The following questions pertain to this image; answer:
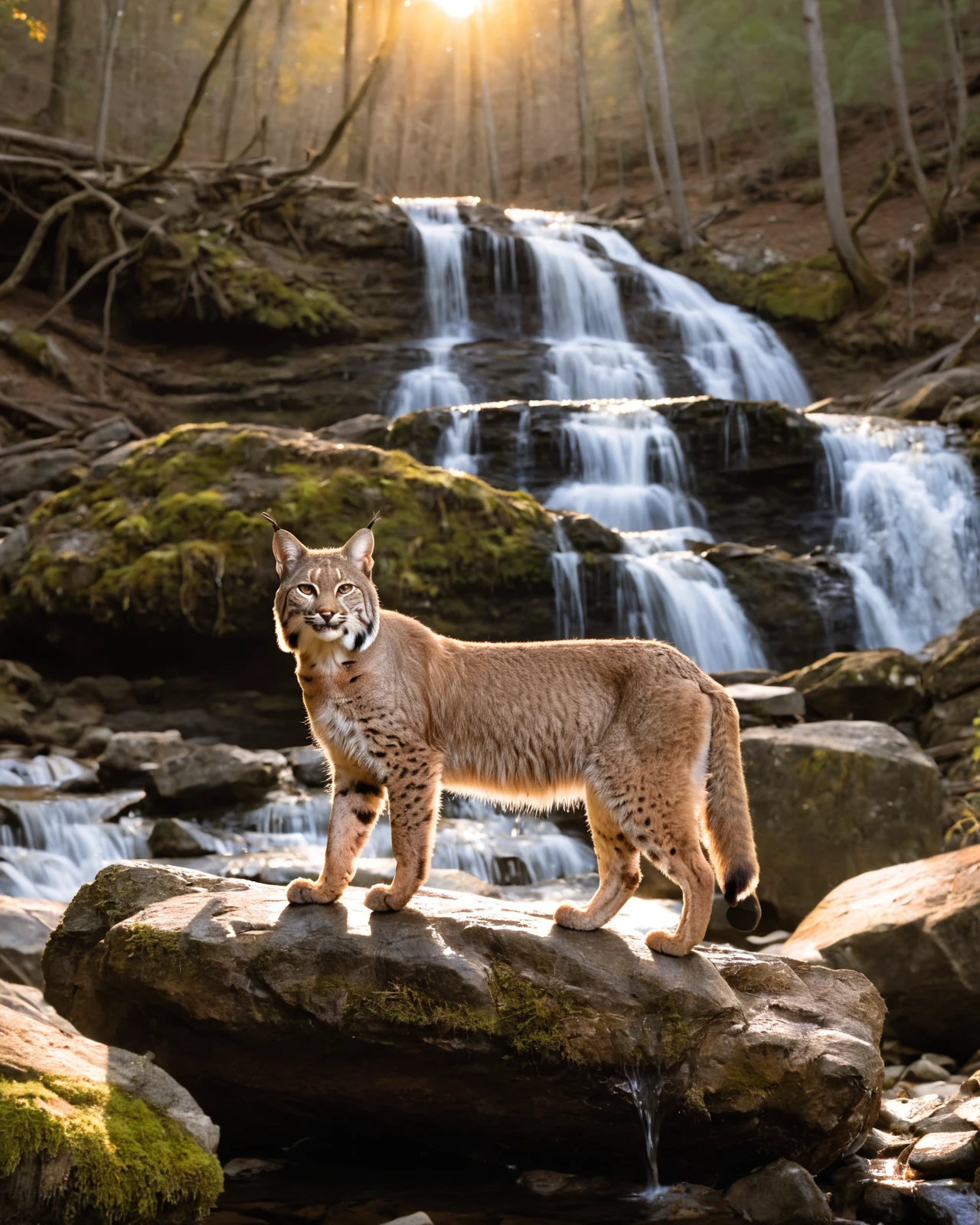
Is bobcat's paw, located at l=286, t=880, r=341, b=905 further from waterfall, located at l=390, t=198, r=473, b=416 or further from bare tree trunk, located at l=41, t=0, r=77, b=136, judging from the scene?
bare tree trunk, located at l=41, t=0, r=77, b=136

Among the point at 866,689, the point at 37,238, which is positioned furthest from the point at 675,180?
the point at 866,689

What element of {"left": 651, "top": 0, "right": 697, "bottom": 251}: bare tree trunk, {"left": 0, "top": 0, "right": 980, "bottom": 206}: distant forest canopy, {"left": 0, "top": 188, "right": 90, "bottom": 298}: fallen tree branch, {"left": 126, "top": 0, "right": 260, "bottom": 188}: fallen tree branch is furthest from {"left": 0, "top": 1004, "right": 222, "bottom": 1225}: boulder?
{"left": 651, "top": 0, "right": 697, "bottom": 251}: bare tree trunk

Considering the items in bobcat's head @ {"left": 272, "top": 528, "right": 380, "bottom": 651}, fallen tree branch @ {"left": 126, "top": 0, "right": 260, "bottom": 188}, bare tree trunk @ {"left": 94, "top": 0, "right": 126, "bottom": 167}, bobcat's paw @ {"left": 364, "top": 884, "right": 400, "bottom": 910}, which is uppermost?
bare tree trunk @ {"left": 94, "top": 0, "right": 126, "bottom": 167}

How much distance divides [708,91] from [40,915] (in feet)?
171

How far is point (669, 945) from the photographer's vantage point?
5449 millimetres

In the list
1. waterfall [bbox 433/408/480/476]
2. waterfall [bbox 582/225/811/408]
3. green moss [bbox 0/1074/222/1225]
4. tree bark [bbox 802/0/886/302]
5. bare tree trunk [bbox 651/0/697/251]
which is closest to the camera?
green moss [bbox 0/1074/222/1225]

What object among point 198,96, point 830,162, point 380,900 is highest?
point 830,162

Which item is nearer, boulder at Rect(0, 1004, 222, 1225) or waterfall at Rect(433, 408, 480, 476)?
boulder at Rect(0, 1004, 222, 1225)

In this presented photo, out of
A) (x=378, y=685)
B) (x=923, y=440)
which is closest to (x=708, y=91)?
(x=923, y=440)

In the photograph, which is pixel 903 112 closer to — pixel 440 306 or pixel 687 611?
pixel 440 306

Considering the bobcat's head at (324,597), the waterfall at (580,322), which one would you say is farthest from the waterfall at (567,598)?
the waterfall at (580,322)

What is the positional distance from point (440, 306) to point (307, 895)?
24.9 meters

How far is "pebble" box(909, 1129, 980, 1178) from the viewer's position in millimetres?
5285

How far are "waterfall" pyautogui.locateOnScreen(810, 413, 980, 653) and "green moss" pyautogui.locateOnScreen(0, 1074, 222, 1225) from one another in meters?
14.1
